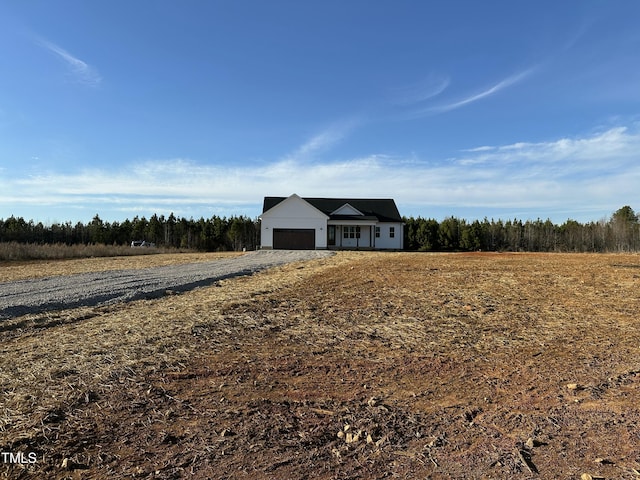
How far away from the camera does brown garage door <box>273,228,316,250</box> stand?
119 ft

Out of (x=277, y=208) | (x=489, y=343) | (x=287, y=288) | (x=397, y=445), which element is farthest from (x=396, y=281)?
(x=277, y=208)

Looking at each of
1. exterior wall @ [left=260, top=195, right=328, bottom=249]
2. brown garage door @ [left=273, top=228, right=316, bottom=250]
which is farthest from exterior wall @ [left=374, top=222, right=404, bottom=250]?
brown garage door @ [left=273, top=228, right=316, bottom=250]

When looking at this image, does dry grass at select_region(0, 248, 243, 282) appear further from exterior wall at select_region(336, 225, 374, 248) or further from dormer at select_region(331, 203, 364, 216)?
dormer at select_region(331, 203, 364, 216)

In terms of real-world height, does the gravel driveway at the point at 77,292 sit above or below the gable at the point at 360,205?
below

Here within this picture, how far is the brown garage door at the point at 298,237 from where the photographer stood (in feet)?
119

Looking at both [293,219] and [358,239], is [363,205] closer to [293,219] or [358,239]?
[358,239]

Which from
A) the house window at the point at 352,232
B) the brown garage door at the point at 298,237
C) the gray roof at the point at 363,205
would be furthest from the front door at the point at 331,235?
the brown garage door at the point at 298,237

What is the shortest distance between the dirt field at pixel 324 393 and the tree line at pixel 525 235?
43520 mm

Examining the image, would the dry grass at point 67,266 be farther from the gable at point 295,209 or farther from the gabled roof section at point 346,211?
the gabled roof section at point 346,211

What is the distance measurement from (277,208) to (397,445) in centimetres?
3370

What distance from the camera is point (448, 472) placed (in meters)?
2.75

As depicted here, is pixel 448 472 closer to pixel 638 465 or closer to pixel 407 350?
pixel 638 465

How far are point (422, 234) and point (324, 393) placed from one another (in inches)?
1876

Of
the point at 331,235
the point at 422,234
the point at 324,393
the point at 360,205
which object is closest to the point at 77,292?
the point at 324,393
